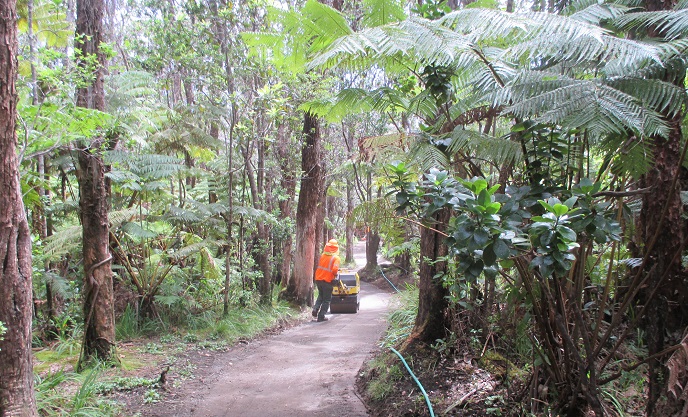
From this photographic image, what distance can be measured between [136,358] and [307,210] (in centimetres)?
507

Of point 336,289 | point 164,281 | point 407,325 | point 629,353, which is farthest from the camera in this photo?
point 336,289

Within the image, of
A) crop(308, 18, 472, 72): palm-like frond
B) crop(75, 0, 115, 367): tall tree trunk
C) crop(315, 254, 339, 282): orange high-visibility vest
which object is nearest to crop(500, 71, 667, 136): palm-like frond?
crop(308, 18, 472, 72): palm-like frond

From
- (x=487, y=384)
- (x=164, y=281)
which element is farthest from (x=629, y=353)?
(x=164, y=281)

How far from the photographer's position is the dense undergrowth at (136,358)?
399cm

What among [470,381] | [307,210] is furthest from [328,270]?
[470,381]

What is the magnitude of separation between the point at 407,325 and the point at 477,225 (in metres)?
4.60

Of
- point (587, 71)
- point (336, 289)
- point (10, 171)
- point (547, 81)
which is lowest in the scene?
point (336, 289)

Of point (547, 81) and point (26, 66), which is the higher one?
point (26, 66)

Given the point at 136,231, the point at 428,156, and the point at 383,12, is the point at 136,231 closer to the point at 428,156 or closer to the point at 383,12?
the point at 383,12

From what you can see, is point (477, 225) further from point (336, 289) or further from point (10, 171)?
point (336, 289)

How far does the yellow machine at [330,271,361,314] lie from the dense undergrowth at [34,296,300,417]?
4.68 feet

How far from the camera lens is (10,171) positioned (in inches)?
118

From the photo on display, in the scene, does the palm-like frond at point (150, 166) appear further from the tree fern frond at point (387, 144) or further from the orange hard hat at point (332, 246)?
the tree fern frond at point (387, 144)

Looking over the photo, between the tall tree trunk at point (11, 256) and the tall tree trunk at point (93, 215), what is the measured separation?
83.6 inches
